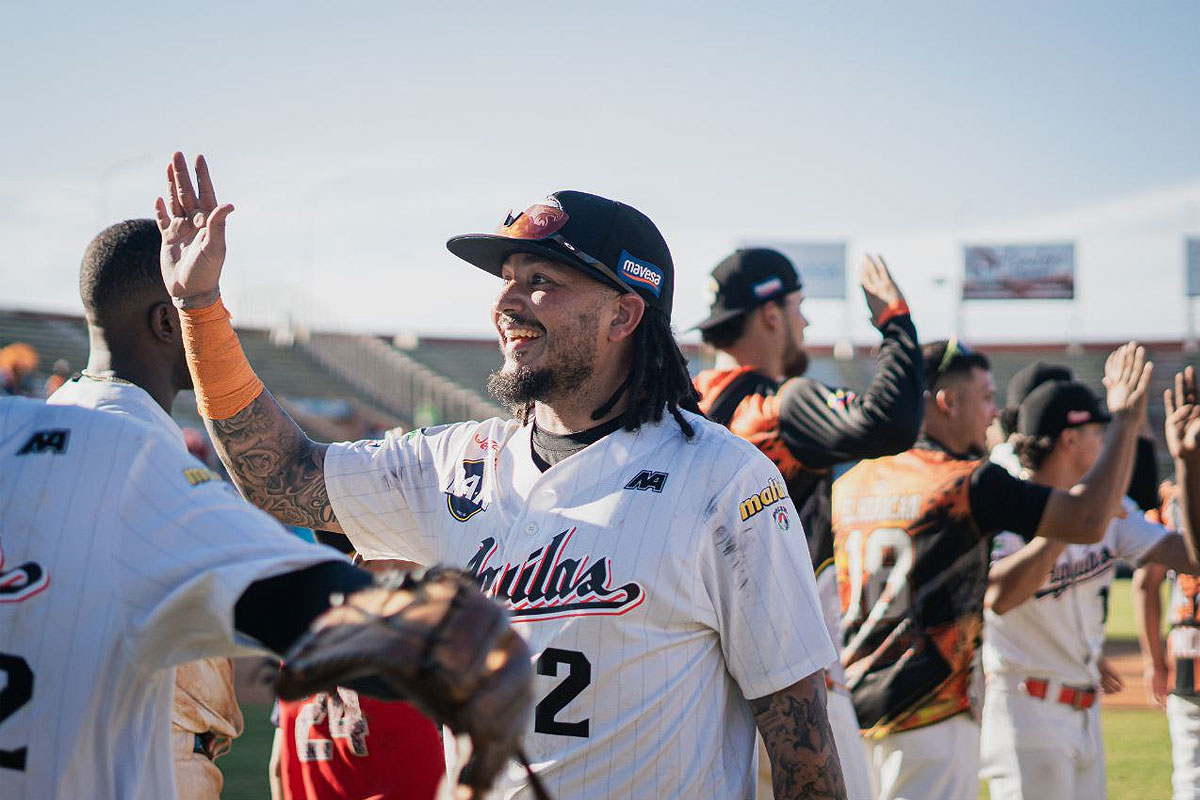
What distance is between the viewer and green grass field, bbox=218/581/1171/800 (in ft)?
24.3

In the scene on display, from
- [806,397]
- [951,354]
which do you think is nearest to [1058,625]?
[951,354]

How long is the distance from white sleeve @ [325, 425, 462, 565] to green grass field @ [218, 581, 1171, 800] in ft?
15.5

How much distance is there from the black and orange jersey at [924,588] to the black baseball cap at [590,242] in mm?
1865

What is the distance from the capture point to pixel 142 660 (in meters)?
1.66

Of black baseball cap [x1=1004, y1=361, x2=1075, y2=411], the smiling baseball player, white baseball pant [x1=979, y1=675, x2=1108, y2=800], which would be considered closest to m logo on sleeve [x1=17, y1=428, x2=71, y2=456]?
the smiling baseball player

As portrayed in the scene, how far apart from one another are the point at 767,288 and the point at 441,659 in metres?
3.28

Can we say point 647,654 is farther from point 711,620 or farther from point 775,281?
point 775,281

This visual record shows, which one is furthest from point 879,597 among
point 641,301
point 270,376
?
point 270,376

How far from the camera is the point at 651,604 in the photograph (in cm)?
245

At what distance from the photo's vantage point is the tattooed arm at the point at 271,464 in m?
2.93

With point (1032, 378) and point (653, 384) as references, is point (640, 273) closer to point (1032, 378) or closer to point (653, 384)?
point (653, 384)

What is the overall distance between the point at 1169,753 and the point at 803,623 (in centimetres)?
763

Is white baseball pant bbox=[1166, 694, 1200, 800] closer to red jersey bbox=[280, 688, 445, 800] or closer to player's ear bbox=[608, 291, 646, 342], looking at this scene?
red jersey bbox=[280, 688, 445, 800]

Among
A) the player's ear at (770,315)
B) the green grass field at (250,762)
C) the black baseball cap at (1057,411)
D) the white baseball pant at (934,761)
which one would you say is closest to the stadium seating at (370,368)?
the green grass field at (250,762)
